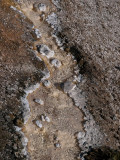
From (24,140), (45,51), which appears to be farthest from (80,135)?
(45,51)

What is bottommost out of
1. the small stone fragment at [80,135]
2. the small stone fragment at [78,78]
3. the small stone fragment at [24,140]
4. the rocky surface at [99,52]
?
the small stone fragment at [24,140]

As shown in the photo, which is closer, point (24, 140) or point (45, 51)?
point (24, 140)

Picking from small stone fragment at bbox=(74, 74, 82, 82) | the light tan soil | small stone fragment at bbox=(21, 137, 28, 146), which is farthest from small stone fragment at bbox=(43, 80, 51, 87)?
small stone fragment at bbox=(21, 137, 28, 146)

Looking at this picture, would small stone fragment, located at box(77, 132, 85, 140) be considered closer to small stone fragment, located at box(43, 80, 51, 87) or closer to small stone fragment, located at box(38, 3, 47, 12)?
small stone fragment, located at box(43, 80, 51, 87)

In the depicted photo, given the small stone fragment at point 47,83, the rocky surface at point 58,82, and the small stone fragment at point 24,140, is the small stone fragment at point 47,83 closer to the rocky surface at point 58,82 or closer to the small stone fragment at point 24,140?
the rocky surface at point 58,82

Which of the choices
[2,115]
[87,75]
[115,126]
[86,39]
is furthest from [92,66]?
[2,115]

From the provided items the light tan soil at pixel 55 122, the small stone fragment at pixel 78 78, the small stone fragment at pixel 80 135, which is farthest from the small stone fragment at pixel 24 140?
the small stone fragment at pixel 78 78

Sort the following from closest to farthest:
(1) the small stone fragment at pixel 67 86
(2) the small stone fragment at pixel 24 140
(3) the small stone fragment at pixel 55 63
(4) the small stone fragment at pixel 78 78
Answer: (2) the small stone fragment at pixel 24 140 → (1) the small stone fragment at pixel 67 86 → (4) the small stone fragment at pixel 78 78 → (3) the small stone fragment at pixel 55 63

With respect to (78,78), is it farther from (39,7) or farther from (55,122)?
(39,7)

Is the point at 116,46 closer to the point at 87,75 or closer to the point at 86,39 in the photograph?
the point at 86,39
